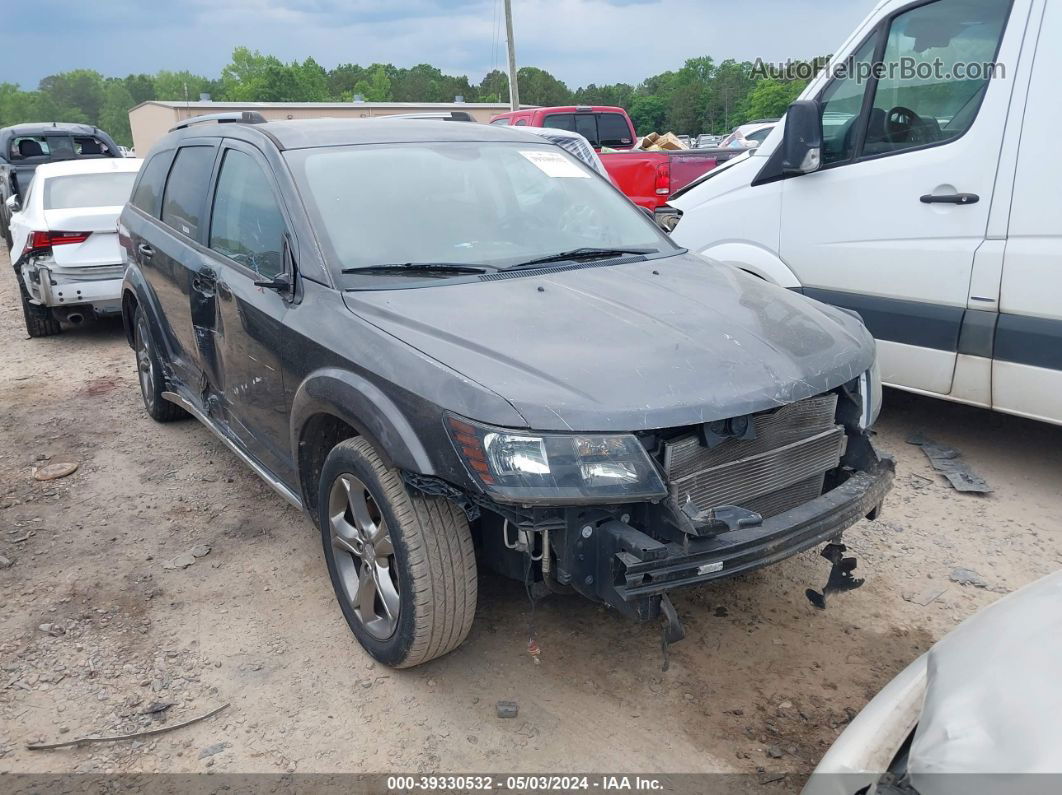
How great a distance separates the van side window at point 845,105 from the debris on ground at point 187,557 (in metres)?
3.86

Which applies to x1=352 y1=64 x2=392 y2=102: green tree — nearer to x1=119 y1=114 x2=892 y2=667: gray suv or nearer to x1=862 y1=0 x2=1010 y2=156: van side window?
x1=862 y1=0 x2=1010 y2=156: van side window

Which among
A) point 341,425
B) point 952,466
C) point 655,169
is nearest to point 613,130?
point 655,169

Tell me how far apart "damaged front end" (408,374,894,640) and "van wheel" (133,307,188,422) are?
10.4 ft

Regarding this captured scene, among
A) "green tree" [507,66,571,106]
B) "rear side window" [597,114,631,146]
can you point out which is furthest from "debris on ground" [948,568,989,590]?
"green tree" [507,66,571,106]

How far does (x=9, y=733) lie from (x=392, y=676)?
1.24 meters

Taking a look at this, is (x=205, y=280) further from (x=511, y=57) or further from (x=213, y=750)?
(x=511, y=57)

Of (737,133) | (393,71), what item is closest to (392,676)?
(737,133)

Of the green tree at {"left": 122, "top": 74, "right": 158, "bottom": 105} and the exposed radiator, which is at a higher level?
the green tree at {"left": 122, "top": 74, "right": 158, "bottom": 105}

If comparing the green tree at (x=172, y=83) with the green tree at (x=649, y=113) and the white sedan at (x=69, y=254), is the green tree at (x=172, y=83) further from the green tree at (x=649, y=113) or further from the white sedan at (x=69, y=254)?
the white sedan at (x=69, y=254)

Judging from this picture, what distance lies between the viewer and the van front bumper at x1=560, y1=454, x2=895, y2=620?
7.89 feet

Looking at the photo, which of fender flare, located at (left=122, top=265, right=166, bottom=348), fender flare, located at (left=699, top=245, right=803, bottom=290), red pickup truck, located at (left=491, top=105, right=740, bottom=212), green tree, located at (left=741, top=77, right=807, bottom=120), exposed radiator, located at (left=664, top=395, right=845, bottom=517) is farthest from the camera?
green tree, located at (left=741, top=77, right=807, bottom=120)

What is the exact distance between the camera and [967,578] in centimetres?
355

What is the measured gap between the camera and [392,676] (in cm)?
301

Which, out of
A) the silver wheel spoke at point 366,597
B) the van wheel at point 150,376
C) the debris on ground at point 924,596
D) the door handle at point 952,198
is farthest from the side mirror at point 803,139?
the van wheel at point 150,376
